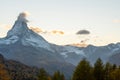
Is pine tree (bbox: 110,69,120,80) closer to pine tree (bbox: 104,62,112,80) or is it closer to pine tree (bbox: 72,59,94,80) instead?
pine tree (bbox: 104,62,112,80)

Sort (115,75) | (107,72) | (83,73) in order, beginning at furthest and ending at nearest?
(107,72), (115,75), (83,73)

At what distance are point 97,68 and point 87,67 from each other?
621 cm

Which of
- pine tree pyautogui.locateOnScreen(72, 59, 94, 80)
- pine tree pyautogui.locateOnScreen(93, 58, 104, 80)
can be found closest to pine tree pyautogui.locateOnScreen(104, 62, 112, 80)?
pine tree pyautogui.locateOnScreen(93, 58, 104, 80)

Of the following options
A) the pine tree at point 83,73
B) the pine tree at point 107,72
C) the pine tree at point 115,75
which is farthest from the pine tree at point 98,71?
the pine tree at point 83,73

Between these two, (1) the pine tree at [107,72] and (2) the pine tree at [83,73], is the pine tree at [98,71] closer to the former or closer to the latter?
(1) the pine tree at [107,72]

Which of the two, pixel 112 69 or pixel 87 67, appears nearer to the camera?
pixel 87 67

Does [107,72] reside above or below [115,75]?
above

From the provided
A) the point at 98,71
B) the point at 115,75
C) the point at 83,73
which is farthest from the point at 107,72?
the point at 83,73

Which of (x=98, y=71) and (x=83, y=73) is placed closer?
(x=83, y=73)

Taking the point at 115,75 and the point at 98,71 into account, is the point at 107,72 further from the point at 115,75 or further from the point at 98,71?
the point at 115,75

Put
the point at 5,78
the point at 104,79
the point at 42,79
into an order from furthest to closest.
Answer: the point at 42,79 → the point at 104,79 → the point at 5,78

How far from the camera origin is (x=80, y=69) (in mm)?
77312

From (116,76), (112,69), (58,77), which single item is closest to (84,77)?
(116,76)

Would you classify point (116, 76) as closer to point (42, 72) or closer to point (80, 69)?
point (80, 69)
